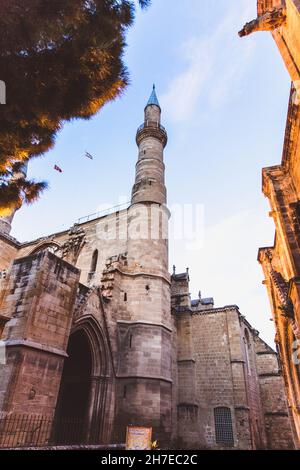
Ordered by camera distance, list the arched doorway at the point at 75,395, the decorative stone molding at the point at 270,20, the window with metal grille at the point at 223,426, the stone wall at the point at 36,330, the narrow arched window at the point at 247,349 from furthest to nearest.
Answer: the narrow arched window at the point at 247,349 < the window with metal grille at the point at 223,426 < the arched doorway at the point at 75,395 < the stone wall at the point at 36,330 < the decorative stone molding at the point at 270,20

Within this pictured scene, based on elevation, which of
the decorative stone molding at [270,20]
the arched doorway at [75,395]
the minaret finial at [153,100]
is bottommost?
the arched doorway at [75,395]

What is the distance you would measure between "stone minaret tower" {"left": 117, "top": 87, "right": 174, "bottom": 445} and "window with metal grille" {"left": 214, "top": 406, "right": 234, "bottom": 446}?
4608 mm

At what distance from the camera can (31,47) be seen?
11.9 ft

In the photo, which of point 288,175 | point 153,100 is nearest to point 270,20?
point 288,175

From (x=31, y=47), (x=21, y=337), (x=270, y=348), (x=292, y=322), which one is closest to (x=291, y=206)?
(x=292, y=322)

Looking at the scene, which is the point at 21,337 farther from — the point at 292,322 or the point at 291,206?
the point at 291,206

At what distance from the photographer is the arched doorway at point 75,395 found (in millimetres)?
9734

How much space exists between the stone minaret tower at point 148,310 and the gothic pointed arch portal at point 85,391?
0.75m

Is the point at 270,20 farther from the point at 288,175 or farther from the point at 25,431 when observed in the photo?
the point at 25,431

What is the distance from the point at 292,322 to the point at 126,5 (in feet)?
21.6

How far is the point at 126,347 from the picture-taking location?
37.0ft

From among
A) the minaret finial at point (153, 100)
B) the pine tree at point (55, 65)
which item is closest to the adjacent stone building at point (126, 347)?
the minaret finial at point (153, 100)

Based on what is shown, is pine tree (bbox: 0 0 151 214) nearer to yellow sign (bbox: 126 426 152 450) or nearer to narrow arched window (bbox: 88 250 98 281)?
yellow sign (bbox: 126 426 152 450)

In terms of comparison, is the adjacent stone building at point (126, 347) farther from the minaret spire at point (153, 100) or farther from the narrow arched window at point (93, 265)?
the minaret spire at point (153, 100)
